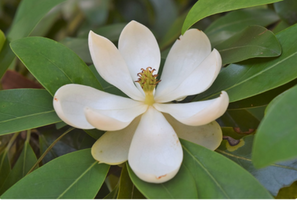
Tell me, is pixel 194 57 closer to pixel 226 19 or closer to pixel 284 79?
pixel 284 79

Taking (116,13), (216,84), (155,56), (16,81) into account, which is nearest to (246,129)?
(216,84)

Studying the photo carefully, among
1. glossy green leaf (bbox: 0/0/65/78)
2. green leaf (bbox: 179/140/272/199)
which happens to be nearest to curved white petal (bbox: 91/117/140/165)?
green leaf (bbox: 179/140/272/199)

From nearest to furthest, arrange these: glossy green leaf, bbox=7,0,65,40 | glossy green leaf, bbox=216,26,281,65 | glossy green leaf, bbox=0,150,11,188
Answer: glossy green leaf, bbox=216,26,281,65 → glossy green leaf, bbox=0,150,11,188 → glossy green leaf, bbox=7,0,65,40

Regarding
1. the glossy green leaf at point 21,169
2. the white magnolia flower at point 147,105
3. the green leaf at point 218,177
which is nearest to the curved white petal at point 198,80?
the white magnolia flower at point 147,105

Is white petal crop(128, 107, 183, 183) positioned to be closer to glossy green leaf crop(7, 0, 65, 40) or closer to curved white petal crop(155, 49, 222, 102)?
curved white petal crop(155, 49, 222, 102)

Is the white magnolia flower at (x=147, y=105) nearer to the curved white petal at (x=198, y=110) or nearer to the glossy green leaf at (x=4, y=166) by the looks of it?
the curved white petal at (x=198, y=110)

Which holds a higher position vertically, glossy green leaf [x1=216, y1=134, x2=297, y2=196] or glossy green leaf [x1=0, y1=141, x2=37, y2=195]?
glossy green leaf [x1=216, y1=134, x2=297, y2=196]
